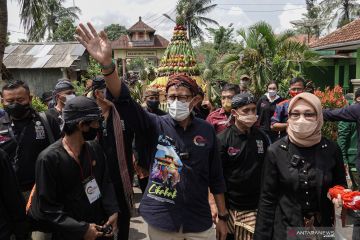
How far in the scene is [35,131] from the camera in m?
3.78

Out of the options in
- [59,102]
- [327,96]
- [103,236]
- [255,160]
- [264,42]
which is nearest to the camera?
[103,236]

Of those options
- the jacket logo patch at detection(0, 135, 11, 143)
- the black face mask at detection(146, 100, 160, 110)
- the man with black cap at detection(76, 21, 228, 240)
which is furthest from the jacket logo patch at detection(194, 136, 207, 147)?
the black face mask at detection(146, 100, 160, 110)

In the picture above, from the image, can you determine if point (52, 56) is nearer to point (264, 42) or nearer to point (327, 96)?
point (264, 42)

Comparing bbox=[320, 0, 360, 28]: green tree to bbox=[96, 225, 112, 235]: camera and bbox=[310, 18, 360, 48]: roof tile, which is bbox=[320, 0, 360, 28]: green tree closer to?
bbox=[310, 18, 360, 48]: roof tile

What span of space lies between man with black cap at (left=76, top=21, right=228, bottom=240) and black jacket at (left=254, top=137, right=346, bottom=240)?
0.44 m

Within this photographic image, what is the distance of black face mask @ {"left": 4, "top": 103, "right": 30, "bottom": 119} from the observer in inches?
148

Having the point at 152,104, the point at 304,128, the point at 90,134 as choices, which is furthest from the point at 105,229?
the point at 152,104

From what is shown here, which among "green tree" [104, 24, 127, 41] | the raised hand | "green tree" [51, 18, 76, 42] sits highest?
"green tree" [104, 24, 127, 41]

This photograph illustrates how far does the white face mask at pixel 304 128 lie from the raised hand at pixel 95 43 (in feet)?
4.33

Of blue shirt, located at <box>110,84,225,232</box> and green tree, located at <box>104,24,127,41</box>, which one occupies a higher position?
green tree, located at <box>104,24,127,41</box>

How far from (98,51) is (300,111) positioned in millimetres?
1432

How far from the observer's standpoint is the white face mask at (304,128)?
105 inches

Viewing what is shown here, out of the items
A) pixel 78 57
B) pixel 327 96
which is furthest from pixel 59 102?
pixel 78 57

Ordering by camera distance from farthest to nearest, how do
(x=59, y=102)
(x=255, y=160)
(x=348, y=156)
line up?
(x=348, y=156)
(x=59, y=102)
(x=255, y=160)
